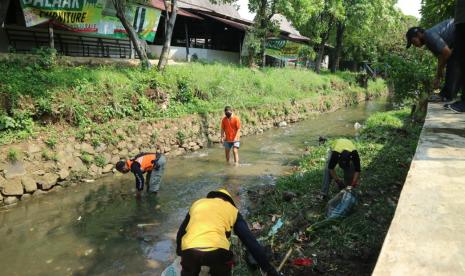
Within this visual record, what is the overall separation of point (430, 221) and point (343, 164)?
466 cm

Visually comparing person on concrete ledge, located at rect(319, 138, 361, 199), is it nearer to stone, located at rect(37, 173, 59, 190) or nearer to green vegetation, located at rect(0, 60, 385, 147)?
stone, located at rect(37, 173, 59, 190)

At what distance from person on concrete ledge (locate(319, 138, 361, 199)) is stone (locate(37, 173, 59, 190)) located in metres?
6.56

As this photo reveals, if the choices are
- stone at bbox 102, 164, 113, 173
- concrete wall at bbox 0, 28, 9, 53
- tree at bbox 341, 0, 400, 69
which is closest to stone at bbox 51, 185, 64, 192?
stone at bbox 102, 164, 113, 173

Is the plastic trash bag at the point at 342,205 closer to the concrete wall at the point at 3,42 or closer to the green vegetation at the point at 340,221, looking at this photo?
the green vegetation at the point at 340,221

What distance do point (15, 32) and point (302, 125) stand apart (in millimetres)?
13980

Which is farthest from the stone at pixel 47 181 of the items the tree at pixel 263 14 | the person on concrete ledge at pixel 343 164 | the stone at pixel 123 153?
the tree at pixel 263 14

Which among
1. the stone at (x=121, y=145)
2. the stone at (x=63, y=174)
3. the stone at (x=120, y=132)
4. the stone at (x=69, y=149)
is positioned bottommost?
the stone at (x=63, y=174)

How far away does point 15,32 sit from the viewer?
15914 mm

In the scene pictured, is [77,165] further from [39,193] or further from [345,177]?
[345,177]

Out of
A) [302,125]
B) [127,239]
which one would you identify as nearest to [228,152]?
[127,239]

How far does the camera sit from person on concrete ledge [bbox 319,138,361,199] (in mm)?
7113

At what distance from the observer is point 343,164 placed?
24.0 feet

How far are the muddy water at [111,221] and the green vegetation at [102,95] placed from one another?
6.41ft

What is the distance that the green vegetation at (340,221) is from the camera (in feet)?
17.2
